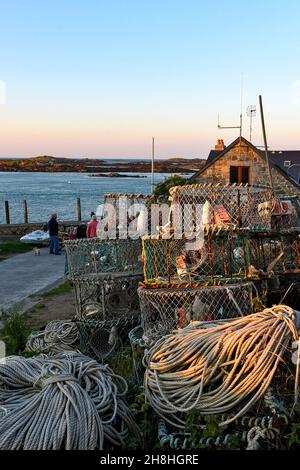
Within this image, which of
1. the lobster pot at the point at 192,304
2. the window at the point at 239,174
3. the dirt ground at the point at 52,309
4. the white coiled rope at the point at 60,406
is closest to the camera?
the white coiled rope at the point at 60,406

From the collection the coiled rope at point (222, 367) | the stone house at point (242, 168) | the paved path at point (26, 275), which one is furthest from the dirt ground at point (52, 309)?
the stone house at point (242, 168)

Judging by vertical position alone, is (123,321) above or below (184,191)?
below

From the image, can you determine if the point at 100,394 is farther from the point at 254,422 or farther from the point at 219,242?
the point at 219,242

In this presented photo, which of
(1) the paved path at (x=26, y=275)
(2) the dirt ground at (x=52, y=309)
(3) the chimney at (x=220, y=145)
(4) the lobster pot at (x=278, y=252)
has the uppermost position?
(3) the chimney at (x=220, y=145)

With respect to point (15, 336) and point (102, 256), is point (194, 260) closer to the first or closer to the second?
point (102, 256)

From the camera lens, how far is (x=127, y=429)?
354 cm

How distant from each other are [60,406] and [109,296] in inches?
141

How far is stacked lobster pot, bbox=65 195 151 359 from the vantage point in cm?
639

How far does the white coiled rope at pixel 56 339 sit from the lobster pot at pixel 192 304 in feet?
5.25

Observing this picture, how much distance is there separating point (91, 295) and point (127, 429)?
3.60 m

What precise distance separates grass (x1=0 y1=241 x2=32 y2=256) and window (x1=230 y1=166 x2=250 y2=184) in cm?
707

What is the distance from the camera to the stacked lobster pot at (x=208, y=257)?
518 centimetres

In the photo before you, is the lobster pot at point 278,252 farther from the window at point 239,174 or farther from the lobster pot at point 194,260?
the window at point 239,174

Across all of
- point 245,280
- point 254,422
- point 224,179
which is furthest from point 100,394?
point 224,179
